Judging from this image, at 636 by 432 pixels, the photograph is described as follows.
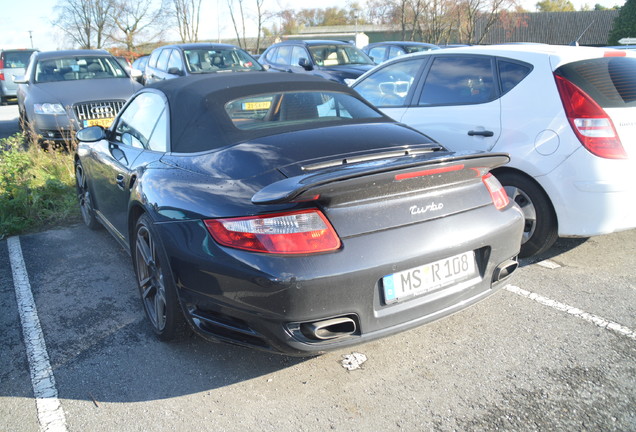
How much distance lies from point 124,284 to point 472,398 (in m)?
2.62

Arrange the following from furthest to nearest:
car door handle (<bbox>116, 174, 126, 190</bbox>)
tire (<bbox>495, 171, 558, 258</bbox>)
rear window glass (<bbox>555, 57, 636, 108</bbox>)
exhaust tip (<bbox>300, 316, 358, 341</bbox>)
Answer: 1. tire (<bbox>495, 171, 558, 258</bbox>)
2. rear window glass (<bbox>555, 57, 636, 108</bbox>)
3. car door handle (<bbox>116, 174, 126, 190</bbox>)
4. exhaust tip (<bbox>300, 316, 358, 341</bbox>)

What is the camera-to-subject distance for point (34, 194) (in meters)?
5.92

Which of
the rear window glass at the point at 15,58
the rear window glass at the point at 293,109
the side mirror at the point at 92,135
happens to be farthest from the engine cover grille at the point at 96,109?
the rear window glass at the point at 15,58

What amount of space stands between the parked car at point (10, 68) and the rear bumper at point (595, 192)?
780 inches

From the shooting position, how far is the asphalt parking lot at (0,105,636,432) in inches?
94.3

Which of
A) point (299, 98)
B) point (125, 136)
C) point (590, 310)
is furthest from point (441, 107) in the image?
point (125, 136)

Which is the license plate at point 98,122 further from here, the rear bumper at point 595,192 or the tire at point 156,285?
the rear bumper at point 595,192

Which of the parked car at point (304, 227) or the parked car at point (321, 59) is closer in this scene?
the parked car at point (304, 227)

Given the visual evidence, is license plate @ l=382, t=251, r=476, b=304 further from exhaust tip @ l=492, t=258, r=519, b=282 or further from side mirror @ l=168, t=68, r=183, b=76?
side mirror @ l=168, t=68, r=183, b=76

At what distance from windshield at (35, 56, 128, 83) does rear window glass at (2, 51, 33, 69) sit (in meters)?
12.8

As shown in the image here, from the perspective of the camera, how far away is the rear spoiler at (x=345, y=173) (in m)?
2.22

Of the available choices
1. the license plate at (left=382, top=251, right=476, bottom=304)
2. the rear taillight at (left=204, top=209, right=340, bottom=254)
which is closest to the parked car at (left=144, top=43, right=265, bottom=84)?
the rear taillight at (left=204, top=209, right=340, bottom=254)

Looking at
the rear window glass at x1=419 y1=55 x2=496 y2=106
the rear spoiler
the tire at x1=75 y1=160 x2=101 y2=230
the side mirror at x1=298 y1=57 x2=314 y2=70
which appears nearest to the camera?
the rear spoiler

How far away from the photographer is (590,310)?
11.0 feet
